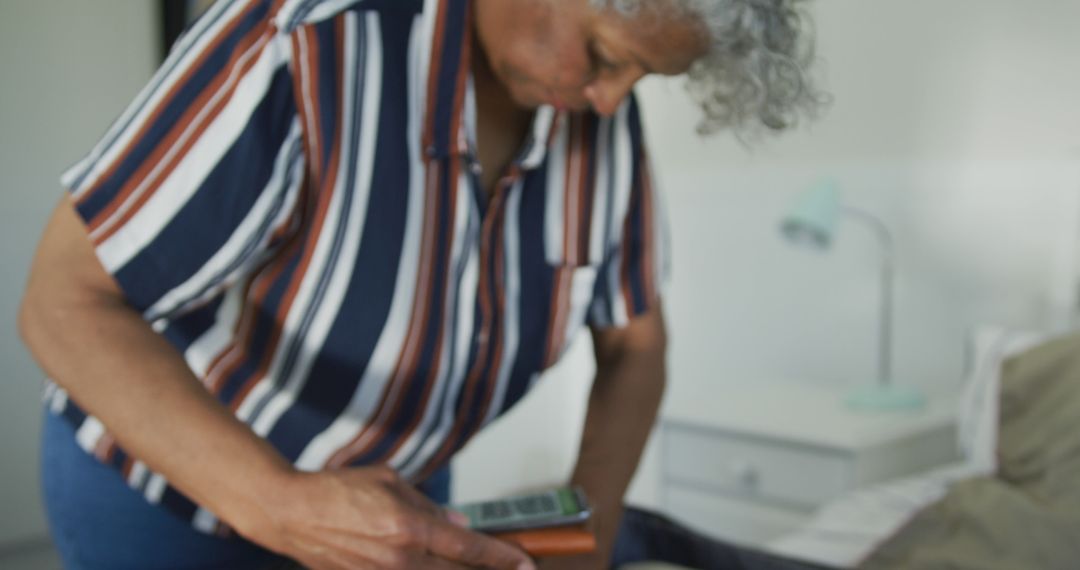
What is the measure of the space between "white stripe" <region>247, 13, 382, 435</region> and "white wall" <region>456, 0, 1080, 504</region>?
103 cm

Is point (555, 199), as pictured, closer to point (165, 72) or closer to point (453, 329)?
point (453, 329)

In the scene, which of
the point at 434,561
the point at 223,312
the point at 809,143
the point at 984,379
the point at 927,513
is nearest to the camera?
the point at 434,561

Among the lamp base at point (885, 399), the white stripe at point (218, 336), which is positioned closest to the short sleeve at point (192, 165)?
the white stripe at point (218, 336)

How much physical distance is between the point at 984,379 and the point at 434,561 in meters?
1.30

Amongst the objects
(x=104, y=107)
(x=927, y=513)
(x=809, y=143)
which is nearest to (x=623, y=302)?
(x=927, y=513)

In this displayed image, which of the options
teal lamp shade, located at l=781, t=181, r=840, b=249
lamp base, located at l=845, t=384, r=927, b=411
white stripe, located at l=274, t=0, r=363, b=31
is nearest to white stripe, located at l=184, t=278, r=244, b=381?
white stripe, located at l=274, t=0, r=363, b=31

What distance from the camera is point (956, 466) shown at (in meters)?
1.69

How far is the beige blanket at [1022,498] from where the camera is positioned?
121cm

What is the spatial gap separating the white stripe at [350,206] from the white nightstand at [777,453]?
122cm

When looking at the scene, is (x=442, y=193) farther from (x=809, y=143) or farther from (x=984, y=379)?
(x=809, y=143)

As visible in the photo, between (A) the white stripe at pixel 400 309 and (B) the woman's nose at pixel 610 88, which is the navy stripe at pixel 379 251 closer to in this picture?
(A) the white stripe at pixel 400 309

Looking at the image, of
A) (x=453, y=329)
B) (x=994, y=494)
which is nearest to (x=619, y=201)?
(x=453, y=329)

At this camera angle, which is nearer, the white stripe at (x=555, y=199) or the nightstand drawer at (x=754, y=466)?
the white stripe at (x=555, y=199)

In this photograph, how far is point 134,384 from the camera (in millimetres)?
652
